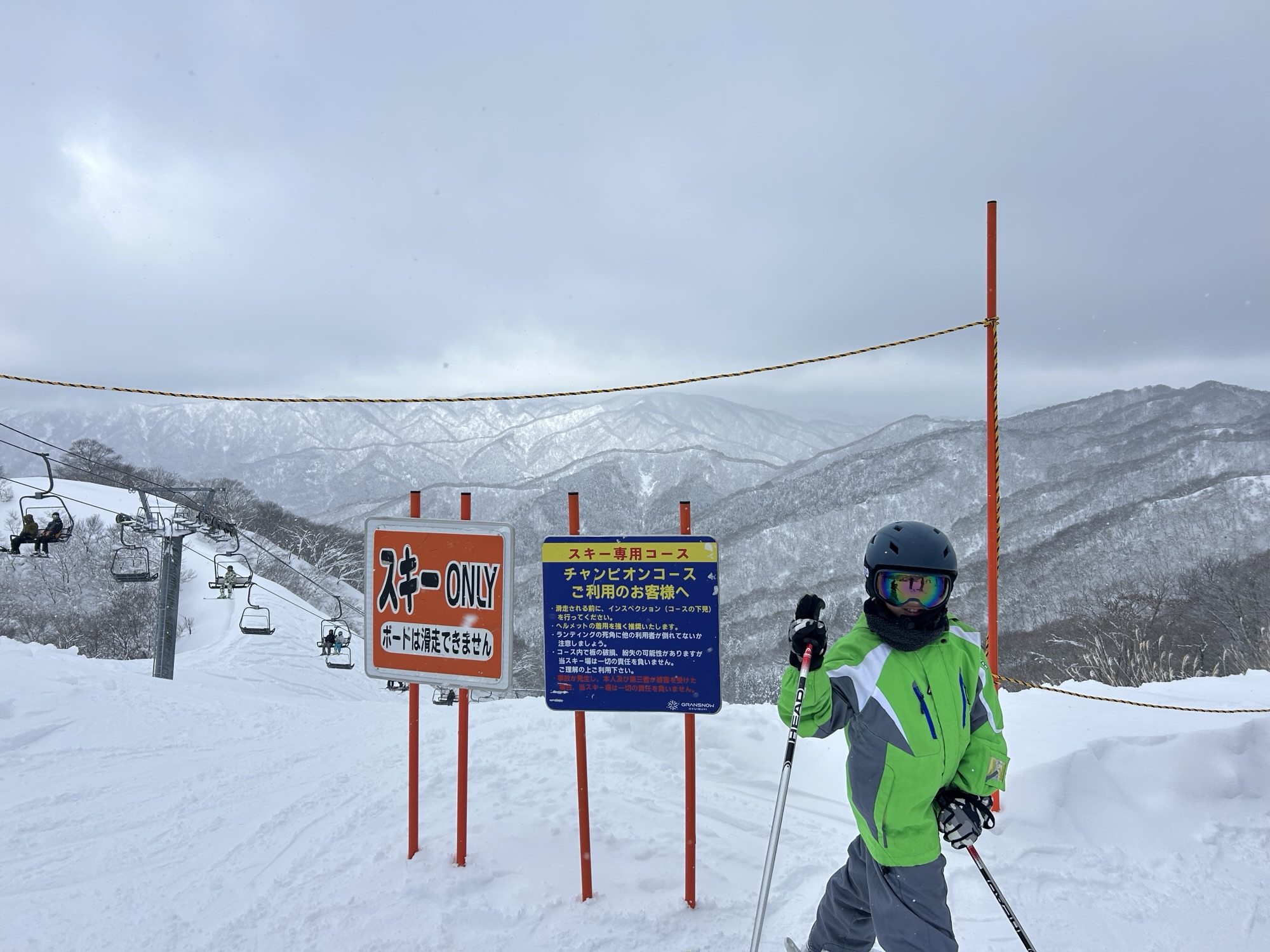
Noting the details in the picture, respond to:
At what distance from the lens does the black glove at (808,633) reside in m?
2.76

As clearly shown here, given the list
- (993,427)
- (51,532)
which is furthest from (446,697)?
(993,427)

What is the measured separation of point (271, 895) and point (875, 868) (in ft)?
11.2

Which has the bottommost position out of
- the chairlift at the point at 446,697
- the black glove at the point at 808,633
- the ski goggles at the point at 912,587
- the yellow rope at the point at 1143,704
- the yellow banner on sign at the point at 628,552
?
the chairlift at the point at 446,697

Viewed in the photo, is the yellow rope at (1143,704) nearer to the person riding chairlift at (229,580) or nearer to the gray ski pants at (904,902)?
the gray ski pants at (904,902)

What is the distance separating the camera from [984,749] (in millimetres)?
2744

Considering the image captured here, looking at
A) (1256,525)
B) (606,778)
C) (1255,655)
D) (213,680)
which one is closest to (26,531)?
(213,680)

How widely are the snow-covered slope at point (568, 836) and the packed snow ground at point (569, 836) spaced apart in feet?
0.06

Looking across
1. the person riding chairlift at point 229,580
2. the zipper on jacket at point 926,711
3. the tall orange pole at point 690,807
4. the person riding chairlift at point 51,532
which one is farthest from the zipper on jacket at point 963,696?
the person riding chairlift at point 229,580

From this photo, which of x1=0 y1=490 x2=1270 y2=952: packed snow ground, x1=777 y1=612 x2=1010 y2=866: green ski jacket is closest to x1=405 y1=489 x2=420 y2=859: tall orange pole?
x1=0 y1=490 x2=1270 y2=952: packed snow ground

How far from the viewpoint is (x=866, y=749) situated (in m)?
2.72

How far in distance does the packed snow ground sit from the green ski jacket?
1.39 meters

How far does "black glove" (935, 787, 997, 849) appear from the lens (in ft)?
8.85

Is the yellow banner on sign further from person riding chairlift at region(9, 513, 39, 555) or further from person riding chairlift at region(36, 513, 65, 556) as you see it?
person riding chairlift at region(9, 513, 39, 555)

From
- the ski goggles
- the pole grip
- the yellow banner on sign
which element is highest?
the yellow banner on sign
